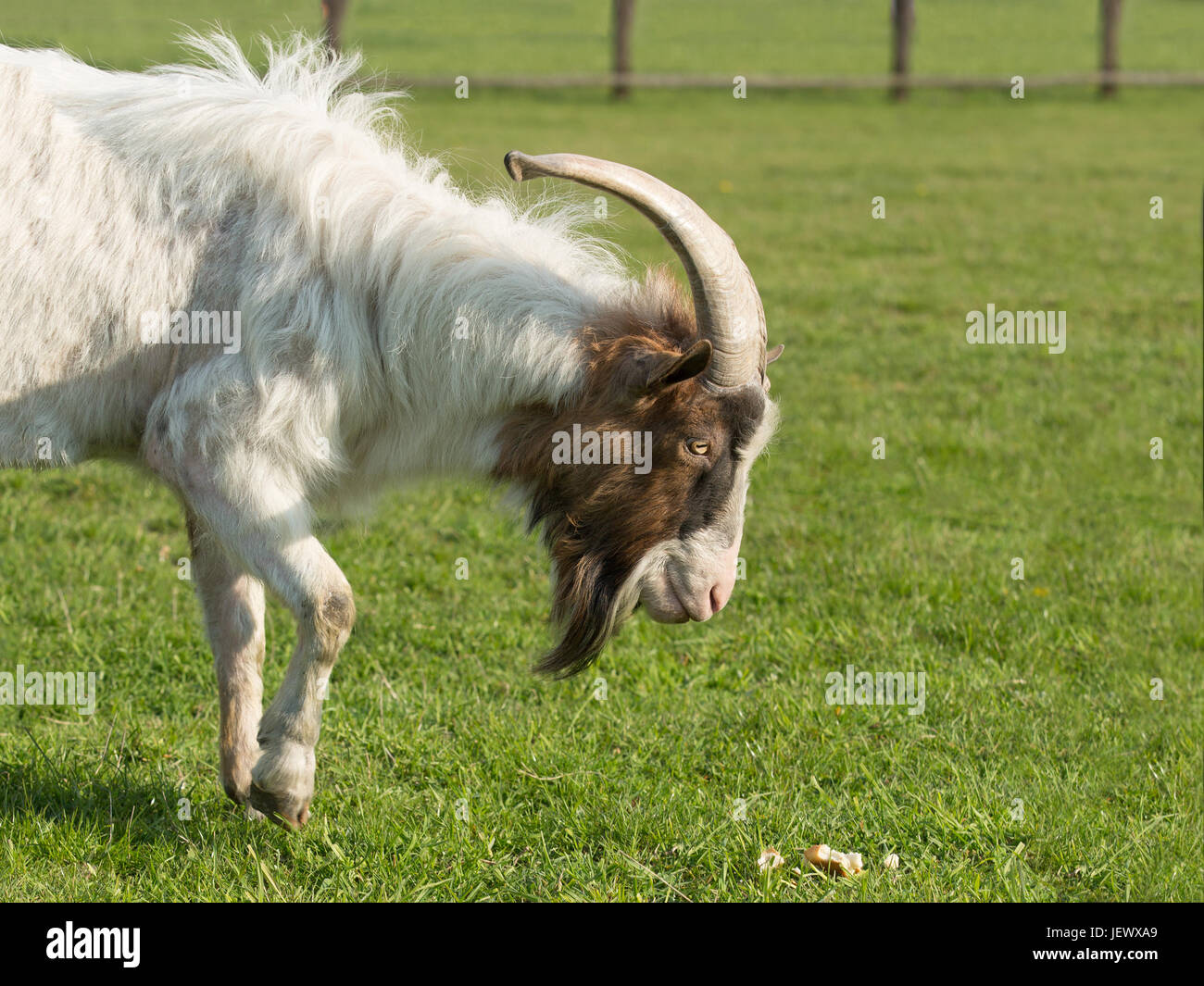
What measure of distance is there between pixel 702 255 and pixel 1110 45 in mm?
27709

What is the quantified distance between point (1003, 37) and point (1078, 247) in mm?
25527

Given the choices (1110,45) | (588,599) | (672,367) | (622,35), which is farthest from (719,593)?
(1110,45)

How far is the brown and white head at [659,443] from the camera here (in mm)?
3936

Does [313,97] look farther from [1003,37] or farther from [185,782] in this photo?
[1003,37]

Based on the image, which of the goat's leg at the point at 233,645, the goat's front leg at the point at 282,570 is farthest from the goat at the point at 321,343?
the goat's leg at the point at 233,645

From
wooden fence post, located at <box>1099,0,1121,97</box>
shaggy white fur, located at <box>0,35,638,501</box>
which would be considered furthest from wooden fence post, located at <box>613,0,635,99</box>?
shaggy white fur, located at <box>0,35,638,501</box>

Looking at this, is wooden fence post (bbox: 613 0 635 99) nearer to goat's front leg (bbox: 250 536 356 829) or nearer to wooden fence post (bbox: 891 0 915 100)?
wooden fence post (bbox: 891 0 915 100)

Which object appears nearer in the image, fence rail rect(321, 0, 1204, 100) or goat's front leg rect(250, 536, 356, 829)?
goat's front leg rect(250, 536, 356, 829)

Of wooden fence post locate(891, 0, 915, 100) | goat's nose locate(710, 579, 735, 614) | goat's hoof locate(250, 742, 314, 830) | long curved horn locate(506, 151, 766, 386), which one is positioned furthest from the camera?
wooden fence post locate(891, 0, 915, 100)

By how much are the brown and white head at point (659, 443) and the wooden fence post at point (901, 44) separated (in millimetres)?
23790

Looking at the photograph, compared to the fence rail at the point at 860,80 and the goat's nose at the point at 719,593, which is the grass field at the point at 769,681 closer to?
the goat's nose at the point at 719,593

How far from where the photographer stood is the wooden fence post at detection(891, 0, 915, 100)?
86.3 feet

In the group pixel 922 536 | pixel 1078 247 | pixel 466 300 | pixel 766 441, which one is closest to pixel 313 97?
pixel 466 300

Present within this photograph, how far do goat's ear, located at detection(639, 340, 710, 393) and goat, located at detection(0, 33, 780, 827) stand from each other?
0.4 inches
